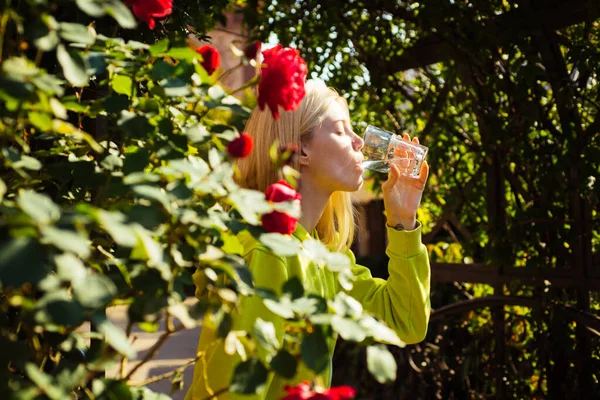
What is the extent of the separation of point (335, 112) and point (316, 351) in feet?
3.01

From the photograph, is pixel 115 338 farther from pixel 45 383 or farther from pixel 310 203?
pixel 310 203

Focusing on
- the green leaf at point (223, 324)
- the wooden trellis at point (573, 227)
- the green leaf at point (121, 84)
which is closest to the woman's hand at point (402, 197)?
the green leaf at point (121, 84)

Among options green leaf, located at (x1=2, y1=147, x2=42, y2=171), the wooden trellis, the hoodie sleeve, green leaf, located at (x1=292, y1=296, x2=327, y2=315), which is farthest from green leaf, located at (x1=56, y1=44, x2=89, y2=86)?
the wooden trellis

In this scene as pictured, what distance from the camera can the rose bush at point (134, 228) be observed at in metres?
0.60

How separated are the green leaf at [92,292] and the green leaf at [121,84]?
14.0 inches

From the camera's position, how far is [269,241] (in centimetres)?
73

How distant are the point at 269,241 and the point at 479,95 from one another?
258cm

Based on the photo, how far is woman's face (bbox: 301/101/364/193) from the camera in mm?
1493

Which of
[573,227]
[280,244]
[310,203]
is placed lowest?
[573,227]

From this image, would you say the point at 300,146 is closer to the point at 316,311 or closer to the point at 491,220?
the point at 316,311

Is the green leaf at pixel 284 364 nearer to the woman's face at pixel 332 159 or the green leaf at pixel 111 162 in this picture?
the green leaf at pixel 111 162

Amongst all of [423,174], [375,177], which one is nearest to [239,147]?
[423,174]

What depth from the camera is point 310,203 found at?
1547 mm

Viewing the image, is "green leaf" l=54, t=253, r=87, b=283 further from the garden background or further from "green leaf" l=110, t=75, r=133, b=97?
"green leaf" l=110, t=75, r=133, b=97
